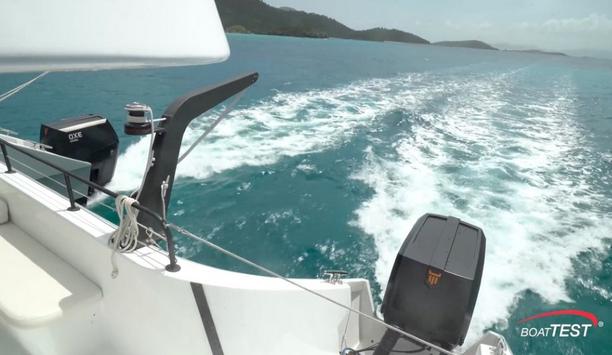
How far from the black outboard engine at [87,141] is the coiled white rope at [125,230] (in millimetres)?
3865

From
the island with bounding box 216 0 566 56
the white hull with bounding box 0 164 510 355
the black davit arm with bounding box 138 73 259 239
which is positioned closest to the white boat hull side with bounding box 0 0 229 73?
the black davit arm with bounding box 138 73 259 239

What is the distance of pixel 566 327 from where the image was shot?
376 cm

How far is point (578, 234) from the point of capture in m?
5.26

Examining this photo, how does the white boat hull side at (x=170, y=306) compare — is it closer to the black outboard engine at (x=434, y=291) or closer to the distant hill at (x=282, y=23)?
the black outboard engine at (x=434, y=291)

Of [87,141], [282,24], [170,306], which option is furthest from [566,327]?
[282,24]

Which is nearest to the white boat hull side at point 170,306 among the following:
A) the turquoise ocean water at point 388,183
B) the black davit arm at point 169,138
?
the black davit arm at point 169,138

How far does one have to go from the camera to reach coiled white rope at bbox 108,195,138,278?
1916 mm

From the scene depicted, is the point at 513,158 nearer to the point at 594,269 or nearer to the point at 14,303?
the point at 594,269

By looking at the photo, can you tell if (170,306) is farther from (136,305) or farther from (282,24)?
(282,24)

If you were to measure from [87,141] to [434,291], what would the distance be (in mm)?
5234

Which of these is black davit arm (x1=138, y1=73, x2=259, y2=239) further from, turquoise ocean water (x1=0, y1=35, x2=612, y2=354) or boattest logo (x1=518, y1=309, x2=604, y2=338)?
boattest logo (x1=518, y1=309, x2=604, y2=338)

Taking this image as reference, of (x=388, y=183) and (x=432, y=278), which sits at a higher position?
(x=432, y=278)

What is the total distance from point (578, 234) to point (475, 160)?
3.03 m

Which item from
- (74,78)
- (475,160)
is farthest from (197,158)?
→ (74,78)
